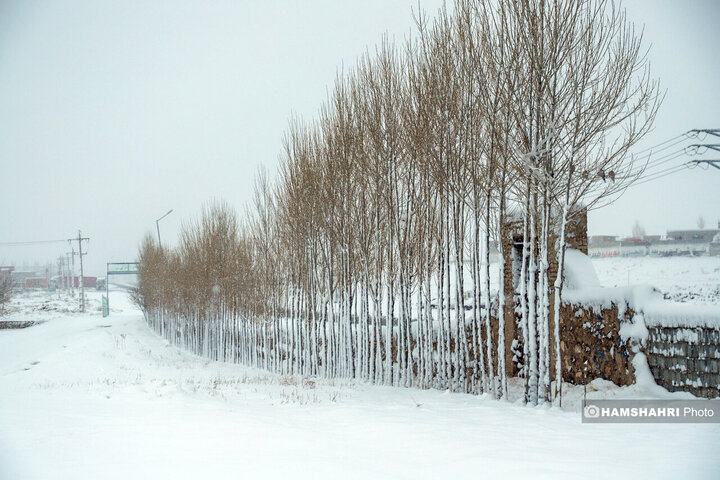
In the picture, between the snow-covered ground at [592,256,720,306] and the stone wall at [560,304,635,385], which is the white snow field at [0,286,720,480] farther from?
the snow-covered ground at [592,256,720,306]

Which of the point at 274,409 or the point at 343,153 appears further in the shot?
the point at 343,153

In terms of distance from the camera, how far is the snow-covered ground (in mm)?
21125

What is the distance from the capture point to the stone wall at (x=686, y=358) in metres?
8.28

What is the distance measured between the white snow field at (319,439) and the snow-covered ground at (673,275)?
1458 centimetres

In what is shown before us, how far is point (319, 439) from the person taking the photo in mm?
6000

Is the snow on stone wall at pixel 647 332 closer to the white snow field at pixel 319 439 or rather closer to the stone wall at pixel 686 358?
the stone wall at pixel 686 358

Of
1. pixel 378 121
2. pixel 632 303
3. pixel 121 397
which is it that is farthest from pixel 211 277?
pixel 632 303

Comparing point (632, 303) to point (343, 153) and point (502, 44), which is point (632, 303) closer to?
point (502, 44)

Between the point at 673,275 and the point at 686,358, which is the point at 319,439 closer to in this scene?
the point at 686,358

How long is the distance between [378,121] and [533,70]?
5742 mm

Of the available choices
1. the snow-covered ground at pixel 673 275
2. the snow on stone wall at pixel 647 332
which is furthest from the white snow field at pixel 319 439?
the snow-covered ground at pixel 673 275

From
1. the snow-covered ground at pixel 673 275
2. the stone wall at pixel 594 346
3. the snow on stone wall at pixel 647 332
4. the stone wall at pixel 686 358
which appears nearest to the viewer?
the stone wall at pixel 686 358

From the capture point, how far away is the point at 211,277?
1041 inches

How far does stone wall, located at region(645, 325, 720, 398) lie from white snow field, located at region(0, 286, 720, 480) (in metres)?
0.62
